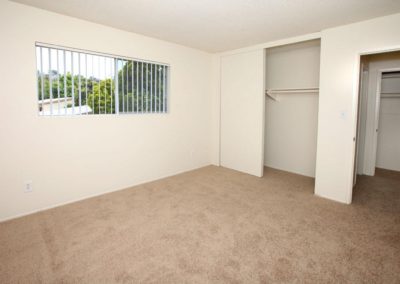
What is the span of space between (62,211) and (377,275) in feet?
11.0

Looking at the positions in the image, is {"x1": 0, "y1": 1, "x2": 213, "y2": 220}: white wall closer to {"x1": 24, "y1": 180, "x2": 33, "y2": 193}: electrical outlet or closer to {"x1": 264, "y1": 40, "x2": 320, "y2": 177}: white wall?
{"x1": 24, "y1": 180, "x2": 33, "y2": 193}: electrical outlet

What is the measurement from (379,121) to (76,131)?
5.69m

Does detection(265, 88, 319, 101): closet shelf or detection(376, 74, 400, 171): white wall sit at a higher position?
detection(265, 88, 319, 101): closet shelf

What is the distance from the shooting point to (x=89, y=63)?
3312 millimetres

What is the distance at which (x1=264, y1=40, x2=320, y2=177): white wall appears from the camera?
434cm

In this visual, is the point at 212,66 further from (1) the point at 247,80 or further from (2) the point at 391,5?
(2) the point at 391,5

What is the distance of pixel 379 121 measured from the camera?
490cm

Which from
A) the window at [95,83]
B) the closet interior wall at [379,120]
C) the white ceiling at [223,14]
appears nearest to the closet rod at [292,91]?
the closet interior wall at [379,120]

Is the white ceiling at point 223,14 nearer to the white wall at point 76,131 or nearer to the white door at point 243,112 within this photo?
the white wall at point 76,131

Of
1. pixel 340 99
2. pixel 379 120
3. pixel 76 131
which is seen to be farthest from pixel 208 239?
Answer: pixel 379 120

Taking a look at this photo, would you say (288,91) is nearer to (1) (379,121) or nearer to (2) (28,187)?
(1) (379,121)

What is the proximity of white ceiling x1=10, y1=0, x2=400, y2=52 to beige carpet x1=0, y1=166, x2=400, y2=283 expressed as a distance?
95.0 inches

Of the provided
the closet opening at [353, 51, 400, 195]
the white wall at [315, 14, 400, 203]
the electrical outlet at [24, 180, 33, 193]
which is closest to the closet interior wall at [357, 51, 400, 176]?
the closet opening at [353, 51, 400, 195]

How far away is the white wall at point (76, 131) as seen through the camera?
8.84 feet
